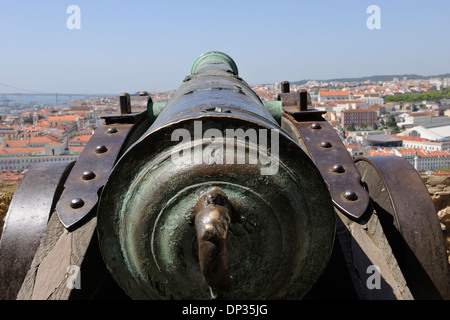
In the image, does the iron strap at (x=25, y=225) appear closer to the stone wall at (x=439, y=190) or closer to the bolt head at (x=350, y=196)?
the bolt head at (x=350, y=196)

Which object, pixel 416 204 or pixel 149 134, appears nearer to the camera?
pixel 149 134

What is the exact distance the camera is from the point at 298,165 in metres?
1.06

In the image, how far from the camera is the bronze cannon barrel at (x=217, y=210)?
99 cm

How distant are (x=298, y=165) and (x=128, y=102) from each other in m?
1.29

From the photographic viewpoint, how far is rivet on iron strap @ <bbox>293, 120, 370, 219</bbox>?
156 centimetres

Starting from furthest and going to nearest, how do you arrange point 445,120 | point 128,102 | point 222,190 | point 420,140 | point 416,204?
1. point 445,120
2. point 420,140
3. point 128,102
4. point 416,204
5. point 222,190

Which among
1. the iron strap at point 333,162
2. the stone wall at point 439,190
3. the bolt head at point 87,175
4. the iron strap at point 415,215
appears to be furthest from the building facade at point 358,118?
the bolt head at point 87,175

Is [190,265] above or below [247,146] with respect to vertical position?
below

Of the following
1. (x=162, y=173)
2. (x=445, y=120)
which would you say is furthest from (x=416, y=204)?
(x=445, y=120)

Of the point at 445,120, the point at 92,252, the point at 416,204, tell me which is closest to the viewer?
the point at 92,252

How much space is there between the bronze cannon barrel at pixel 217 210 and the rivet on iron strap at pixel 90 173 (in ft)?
1.46

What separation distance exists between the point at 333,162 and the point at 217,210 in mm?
892

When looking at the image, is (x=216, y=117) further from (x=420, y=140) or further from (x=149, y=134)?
(x=420, y=140)

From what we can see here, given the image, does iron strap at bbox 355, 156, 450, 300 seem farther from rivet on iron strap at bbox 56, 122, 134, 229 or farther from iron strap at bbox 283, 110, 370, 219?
rivet on iron strap at bbox 56, 122, 134, 229
